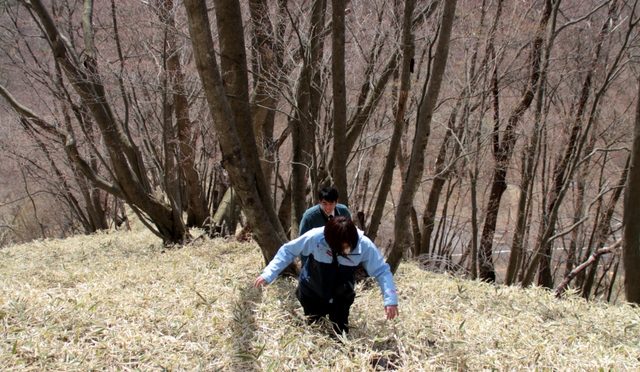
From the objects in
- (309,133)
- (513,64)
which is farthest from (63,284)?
(513,64)

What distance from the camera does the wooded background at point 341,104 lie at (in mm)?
5184

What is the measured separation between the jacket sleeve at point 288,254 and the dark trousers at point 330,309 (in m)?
0.35

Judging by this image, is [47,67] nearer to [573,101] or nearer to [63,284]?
[63,284]

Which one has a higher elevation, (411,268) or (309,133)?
(309,133)

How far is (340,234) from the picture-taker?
3.09 metres

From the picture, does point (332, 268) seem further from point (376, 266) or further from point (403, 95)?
point (403, 95)

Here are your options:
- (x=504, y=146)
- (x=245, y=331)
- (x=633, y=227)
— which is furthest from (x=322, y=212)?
(x=504, y=146)

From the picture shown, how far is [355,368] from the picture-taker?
3.05 metres

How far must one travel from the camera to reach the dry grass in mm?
3057

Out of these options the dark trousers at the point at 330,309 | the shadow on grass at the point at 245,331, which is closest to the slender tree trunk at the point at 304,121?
the shadow on grass at the point at 245,331

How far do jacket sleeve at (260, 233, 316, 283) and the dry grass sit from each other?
46 cm

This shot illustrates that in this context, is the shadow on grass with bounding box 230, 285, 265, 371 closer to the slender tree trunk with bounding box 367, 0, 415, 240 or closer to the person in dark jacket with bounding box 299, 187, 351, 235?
the person in dark jacket with bounding box 299, 187, 351, 235

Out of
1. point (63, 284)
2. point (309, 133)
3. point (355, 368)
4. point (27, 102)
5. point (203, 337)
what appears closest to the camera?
point (355, 368)

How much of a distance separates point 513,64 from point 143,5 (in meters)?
7.73
